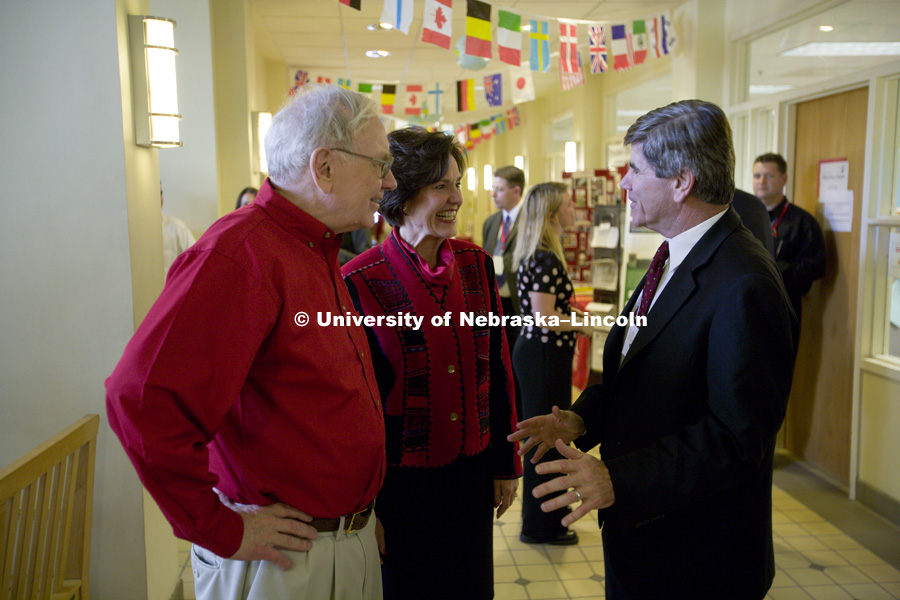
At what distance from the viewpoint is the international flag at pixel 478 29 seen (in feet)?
14.6

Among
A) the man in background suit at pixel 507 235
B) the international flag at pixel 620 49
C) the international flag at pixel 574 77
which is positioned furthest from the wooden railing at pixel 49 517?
the international flag at pixel 620 49

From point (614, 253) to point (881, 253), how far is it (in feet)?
6.75

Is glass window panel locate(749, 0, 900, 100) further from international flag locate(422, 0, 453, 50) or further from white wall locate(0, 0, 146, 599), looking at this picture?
white wall locate(0, 0, 146, 599)

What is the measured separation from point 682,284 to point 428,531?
94 cm

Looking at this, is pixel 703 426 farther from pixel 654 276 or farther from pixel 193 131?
pixel 193 131

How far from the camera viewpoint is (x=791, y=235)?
13.9ft

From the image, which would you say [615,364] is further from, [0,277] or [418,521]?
[0,277]

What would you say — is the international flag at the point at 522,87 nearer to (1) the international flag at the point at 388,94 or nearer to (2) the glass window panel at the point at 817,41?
(1) the international flag at the point at 388,94

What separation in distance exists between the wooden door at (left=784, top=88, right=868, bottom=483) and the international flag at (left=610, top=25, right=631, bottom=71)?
1.79 meters

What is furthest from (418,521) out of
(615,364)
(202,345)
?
(202,345)

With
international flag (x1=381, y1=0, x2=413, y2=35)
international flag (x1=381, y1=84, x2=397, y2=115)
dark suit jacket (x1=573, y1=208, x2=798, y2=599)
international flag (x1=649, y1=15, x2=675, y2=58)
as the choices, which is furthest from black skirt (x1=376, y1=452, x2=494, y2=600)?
international flag (x1=381, y1=84, x2=397, y2=115)

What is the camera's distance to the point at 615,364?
1.65m

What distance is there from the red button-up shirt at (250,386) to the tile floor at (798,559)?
1981 mm

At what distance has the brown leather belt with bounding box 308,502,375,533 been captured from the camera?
131cm
